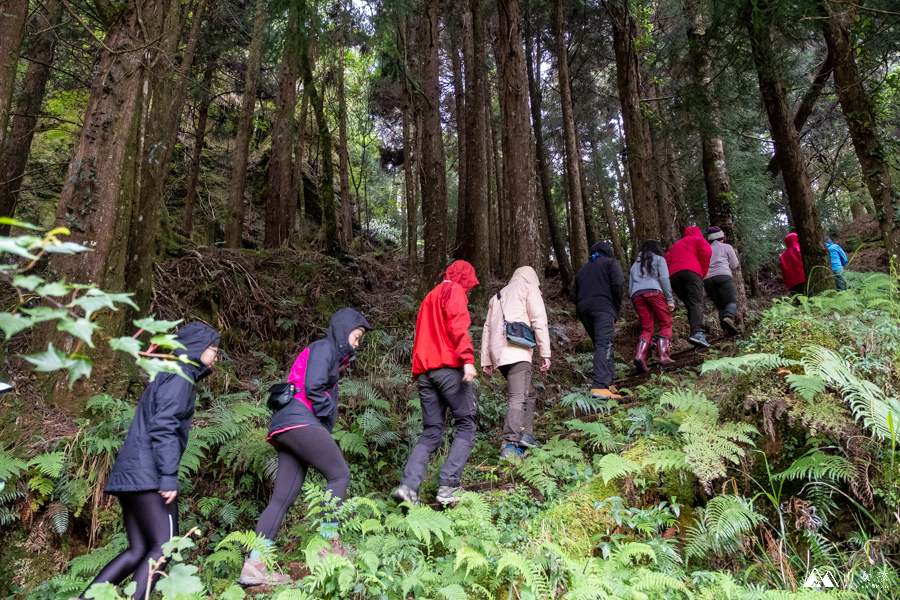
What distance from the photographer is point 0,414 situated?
4.84 metres

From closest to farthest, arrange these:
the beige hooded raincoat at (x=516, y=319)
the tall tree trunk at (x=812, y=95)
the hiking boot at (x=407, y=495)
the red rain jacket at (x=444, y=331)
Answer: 1. the hiking boot at (x=407, y=495)
2. the red rain jacket at (x=444, y=331)
3. the beige hooded raincoat at (x=516, y=319)
4. the tall tree trunk at (x=812, y=95)

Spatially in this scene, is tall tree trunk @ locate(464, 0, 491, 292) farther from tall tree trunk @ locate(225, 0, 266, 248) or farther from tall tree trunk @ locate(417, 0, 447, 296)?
tall tree trunk @ locate(225, 0, 266, 248)

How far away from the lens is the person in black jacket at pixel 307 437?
12.4 feet

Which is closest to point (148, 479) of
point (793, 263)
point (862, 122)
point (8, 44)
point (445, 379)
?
point (445, 379)

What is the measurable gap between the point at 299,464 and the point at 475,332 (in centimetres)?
555

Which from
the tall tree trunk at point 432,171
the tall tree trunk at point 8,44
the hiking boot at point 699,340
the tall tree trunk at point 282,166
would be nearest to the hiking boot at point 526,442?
the hiking boot at point 699,340

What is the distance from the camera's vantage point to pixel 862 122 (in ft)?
21.6

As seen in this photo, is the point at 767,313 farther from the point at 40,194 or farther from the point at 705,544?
the point at 40,194

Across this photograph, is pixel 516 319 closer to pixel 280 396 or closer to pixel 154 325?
pixel 280 396

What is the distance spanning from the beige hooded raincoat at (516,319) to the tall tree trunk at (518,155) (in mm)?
1978

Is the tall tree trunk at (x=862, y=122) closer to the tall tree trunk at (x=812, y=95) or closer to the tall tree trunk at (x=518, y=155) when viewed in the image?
the tall tree trunk at (x=812, y=95)

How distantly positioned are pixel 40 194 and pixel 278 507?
1318cm

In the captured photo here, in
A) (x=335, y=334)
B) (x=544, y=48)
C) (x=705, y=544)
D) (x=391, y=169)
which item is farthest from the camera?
(x=391, y=169)

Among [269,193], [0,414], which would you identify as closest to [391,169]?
[269,193]
